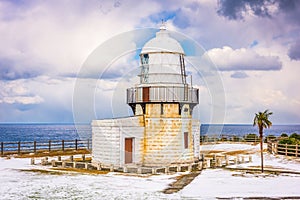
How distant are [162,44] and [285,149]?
42.2 feet

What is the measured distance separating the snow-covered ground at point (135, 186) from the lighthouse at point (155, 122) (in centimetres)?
247

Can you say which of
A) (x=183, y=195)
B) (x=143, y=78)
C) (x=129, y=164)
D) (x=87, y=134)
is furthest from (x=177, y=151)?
(x=87, y=134)

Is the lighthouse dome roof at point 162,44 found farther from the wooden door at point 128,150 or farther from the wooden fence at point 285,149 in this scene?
the wooden fence at point 285,149

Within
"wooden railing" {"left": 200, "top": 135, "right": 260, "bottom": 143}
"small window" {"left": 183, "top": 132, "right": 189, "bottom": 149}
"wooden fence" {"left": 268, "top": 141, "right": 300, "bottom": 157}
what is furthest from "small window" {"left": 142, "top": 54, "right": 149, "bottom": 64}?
"wooden railing" {"left": 200, "top": 135, "right": 260, "bottom": 143}

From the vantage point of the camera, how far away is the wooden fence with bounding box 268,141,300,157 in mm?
29011

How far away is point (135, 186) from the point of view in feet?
58.9

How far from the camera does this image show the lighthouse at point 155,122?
23.5m

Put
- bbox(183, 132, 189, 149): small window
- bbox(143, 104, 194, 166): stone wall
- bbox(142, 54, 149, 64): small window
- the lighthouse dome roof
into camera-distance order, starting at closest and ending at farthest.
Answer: bbox(143, 104, 194, 166): stone wall
bbox(183, 132, 189, 149): small window
the lighthouse dome roof
bbox(142, 54, 149, 64): small window

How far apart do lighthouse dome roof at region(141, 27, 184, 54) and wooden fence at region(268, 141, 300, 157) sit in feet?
36.9

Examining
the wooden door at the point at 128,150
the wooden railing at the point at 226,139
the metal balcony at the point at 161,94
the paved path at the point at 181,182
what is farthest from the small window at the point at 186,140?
the wooden railing at the point at 226,139

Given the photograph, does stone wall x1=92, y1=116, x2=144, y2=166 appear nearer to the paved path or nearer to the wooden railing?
the paved path

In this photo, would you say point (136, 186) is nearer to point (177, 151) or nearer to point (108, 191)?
point (108, 191)

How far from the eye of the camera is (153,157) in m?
24.0

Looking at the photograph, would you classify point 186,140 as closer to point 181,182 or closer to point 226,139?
point 181,182
